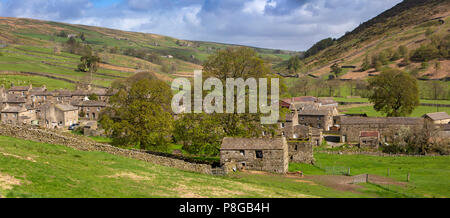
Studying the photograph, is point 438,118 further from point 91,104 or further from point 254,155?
point 91,104

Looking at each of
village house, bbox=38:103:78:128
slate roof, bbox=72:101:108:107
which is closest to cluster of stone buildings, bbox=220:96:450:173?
slate roof, bbox=72:101:108:107

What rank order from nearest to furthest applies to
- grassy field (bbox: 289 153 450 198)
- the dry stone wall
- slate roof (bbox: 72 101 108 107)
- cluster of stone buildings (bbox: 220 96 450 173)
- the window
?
the dry stone wall → grassy field (bbox: 289 153 450 198) → cluster of stone buildings (bbox: 220 96 450 173) → the window → slate roof (bbox: 72 101 108 107)

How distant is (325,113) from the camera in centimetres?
8175

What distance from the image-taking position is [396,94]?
81250mm

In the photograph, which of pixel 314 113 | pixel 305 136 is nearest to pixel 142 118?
pixel 305 136

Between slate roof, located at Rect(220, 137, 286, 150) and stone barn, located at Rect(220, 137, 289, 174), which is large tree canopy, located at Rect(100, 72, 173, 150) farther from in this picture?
stone barn, located at Rect(220, 137, 289, 174)

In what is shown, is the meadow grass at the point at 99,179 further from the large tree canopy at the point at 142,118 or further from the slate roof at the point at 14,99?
the slate roof at the point at 14,99

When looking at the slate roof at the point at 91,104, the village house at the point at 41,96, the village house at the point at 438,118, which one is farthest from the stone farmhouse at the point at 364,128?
the village house at the point at 41,96

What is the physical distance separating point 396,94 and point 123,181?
72.1 meters

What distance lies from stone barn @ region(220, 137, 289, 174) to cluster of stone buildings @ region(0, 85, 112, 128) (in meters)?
46.2

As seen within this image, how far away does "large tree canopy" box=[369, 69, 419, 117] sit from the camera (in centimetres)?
8028

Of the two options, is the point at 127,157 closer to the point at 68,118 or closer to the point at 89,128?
the point at 89,128

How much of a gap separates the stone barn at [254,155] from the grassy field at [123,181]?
2.04 metres
